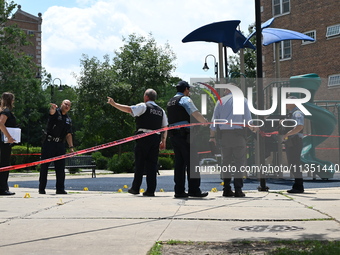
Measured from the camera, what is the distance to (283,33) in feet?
61.7

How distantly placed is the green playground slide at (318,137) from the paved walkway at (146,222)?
806cm

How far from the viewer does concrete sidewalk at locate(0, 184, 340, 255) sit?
5457mm

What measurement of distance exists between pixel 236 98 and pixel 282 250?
18.0 ft

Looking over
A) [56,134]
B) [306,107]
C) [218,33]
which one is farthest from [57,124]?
[306,107]

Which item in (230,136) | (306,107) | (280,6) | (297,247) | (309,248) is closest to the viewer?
(309,248)

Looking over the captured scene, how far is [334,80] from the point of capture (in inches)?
1411

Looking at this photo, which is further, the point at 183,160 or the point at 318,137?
the point at 318,137

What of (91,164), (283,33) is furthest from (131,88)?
(283,33)

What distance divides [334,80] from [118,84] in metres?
13.5

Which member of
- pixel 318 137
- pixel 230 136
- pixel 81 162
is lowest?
pixel 81 162

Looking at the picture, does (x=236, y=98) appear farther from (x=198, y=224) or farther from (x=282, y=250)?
(x=282, y=250)

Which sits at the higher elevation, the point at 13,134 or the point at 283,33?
the point at 283,33

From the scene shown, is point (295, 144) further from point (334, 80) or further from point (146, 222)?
point (334, 80)

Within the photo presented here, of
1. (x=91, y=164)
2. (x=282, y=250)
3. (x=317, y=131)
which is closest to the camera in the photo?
(x=282, y=250)
